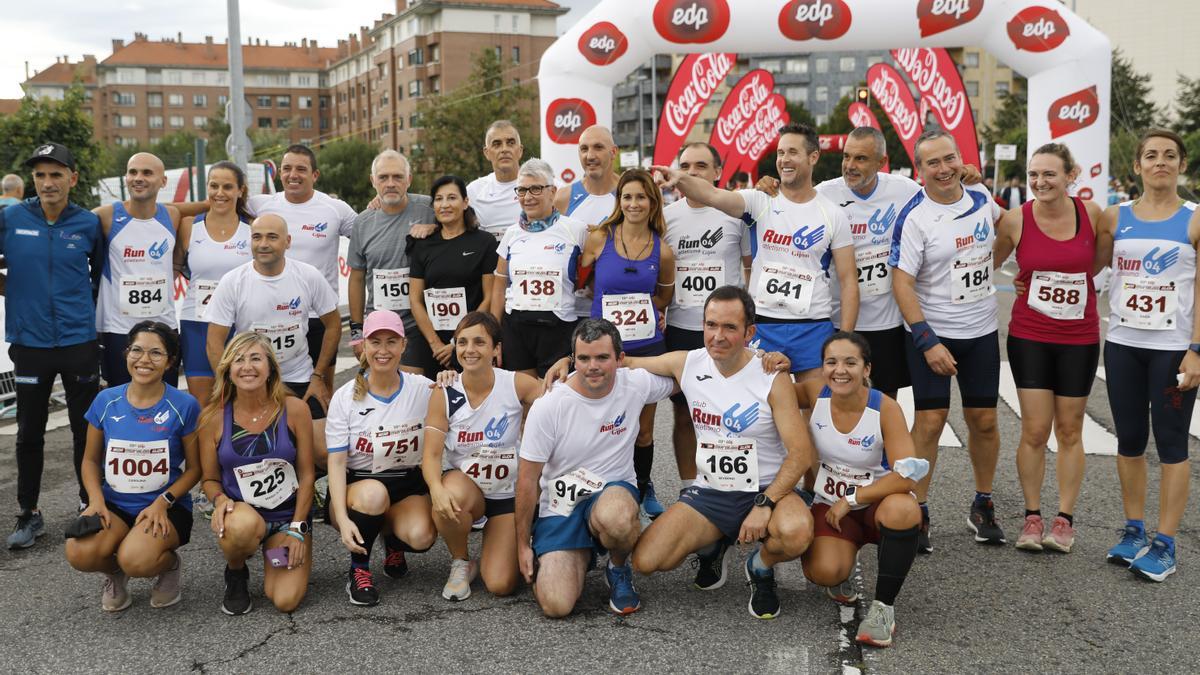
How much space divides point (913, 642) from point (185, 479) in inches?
124

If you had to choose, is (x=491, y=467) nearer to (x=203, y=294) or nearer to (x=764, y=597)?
(x=764, y=597)

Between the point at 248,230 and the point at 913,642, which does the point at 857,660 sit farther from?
the point at 248,230

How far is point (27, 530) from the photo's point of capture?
5.27 meters

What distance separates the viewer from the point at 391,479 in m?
4.69

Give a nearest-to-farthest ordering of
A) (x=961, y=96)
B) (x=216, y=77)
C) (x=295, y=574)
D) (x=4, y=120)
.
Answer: (x=295, y=574) < (x=4, y=120) < (x=961, y=96) < (x=216, y=77)

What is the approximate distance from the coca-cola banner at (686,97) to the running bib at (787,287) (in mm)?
10996

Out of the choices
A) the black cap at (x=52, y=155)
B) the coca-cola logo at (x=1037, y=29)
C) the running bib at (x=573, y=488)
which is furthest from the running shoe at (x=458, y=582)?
the coca-cola logo at (x=1037, y=29)

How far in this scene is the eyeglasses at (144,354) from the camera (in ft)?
14.8

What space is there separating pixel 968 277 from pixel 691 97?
11668mm

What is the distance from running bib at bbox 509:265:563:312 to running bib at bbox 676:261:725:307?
64 cm

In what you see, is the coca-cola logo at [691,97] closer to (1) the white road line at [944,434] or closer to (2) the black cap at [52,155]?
(1) the white road line at [944,434]

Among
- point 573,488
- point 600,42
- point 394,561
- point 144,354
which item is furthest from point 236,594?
point 600,42

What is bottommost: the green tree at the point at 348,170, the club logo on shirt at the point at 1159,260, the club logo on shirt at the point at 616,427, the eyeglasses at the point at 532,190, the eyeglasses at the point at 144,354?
the club logo on shirt at the point at 616,427

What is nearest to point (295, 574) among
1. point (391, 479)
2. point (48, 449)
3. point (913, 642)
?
point (391, 479)
